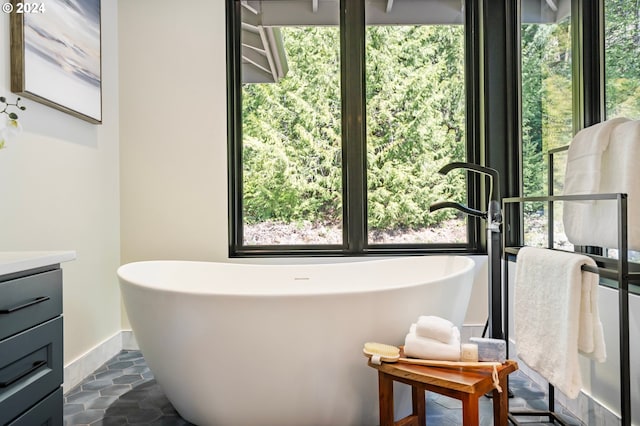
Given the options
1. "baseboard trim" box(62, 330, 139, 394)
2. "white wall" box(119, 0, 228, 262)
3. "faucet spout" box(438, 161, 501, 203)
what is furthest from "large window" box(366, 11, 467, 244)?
"baseboard trim" box(62, 330, 139, 394)

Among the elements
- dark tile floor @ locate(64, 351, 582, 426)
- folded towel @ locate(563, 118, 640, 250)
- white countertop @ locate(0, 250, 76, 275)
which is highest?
folded towel @ locate(563, 118, 640, 250)

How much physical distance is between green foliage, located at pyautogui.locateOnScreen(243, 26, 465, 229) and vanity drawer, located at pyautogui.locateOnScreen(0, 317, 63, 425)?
1830mm

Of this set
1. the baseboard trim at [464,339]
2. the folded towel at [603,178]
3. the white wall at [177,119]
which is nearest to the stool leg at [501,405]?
the baseboard trim at [464,339]

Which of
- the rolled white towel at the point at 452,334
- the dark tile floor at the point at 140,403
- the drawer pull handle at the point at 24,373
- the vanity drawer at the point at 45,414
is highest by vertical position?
the drawer pull handle at the point at 24,373

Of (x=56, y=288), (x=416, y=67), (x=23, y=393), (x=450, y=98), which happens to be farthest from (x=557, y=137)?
(x=23, y=393)

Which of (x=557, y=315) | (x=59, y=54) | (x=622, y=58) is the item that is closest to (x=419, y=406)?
(x=557, y=315)

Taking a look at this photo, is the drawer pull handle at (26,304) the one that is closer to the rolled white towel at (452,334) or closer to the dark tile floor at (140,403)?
the dark tile floor at (140,403)

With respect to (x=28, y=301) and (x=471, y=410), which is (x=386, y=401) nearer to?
(x=471, y=410)

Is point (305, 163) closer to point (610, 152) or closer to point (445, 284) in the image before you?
point (445, 284)

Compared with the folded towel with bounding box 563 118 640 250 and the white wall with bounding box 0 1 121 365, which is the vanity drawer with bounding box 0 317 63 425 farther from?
the folded towel with bounding box 563 118 640 250

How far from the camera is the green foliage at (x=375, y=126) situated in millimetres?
3006

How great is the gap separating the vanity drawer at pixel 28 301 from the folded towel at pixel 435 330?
1217 millimetres

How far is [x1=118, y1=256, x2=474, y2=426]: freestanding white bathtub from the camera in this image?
5.32ft

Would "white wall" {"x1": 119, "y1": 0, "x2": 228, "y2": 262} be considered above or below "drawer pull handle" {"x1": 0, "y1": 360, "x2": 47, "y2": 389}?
above
